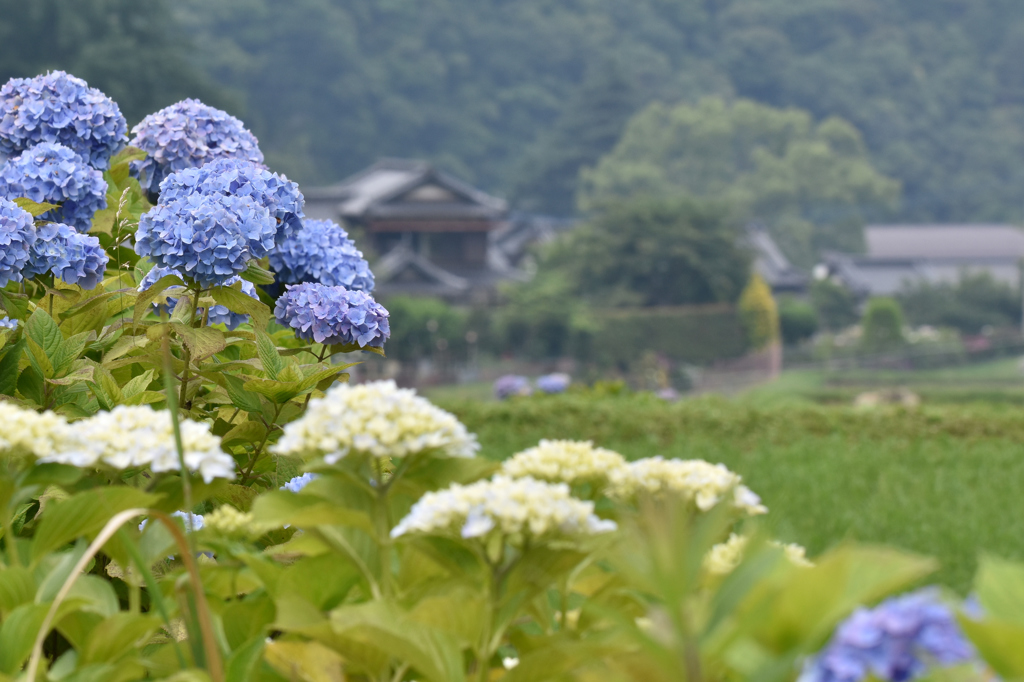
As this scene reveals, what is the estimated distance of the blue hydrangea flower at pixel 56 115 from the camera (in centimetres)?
184

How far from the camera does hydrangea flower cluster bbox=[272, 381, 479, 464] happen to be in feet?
2.24

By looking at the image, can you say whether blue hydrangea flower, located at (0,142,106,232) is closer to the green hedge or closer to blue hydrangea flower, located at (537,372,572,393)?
blue hydrangea flower, located at (537,372,572,393)

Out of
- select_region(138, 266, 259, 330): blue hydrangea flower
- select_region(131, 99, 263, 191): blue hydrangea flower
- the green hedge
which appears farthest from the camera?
the green hedge

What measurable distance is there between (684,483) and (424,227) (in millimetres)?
33530

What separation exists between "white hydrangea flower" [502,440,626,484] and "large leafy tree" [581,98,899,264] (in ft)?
148

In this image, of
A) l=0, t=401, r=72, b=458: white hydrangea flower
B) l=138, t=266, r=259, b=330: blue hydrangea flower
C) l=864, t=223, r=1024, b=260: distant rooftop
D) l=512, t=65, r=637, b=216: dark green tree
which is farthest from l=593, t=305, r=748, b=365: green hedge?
l=0, t=401, r=72, b=458: white hydrangea flower

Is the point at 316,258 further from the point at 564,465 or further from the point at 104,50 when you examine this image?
the point at 104,50

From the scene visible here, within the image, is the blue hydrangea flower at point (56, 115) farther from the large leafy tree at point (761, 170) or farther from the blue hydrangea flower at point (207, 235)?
the large leafy tree at point (761, 170)

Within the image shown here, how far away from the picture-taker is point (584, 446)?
817 mm

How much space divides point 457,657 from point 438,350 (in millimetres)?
29974

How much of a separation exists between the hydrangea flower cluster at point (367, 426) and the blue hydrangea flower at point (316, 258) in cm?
92

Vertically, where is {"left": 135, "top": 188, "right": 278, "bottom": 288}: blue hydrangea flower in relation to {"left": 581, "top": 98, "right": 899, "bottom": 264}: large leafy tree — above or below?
below

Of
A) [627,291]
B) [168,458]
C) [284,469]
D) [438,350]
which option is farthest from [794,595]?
[627,291]

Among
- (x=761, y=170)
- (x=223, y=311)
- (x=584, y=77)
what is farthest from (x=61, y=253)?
(x=584, y=77)
